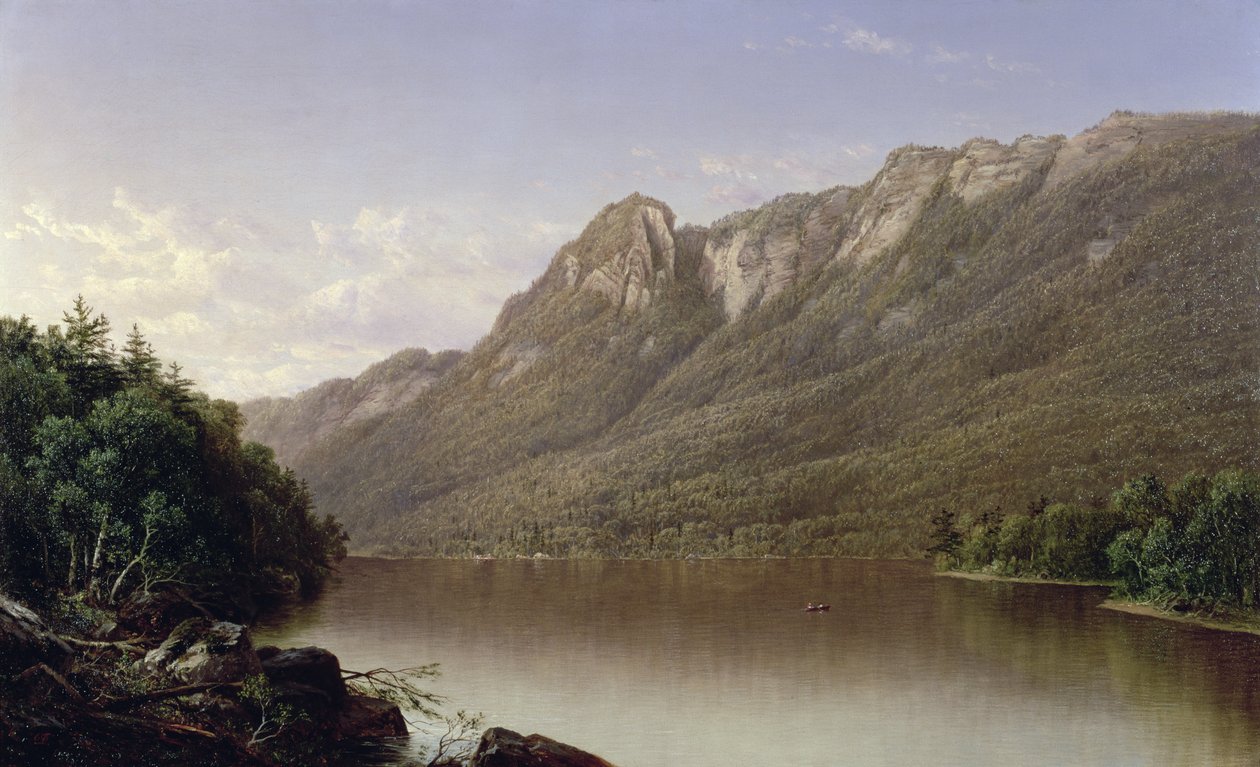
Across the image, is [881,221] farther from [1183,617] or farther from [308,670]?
[308,670]

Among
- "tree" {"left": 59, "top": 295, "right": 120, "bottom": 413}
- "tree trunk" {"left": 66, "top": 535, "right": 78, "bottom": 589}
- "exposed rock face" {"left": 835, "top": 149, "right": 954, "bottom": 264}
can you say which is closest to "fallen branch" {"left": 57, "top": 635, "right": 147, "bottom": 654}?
"tree trunk" {"left": 66, "top": 535, "right": 78, "bottom": 589}

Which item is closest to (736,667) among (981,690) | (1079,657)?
(981,690)

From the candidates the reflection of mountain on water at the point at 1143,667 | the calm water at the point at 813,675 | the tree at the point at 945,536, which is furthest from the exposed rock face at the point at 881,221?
the reflection of mountain on water at the point at 1143,667

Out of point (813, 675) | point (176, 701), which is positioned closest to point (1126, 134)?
point (813, 675)

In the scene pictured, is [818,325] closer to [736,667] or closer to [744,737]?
[736,667]

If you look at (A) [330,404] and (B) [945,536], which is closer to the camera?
(A) [330,404]

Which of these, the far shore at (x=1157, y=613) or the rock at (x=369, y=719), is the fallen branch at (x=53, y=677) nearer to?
the rock at (x=369, y=719)
